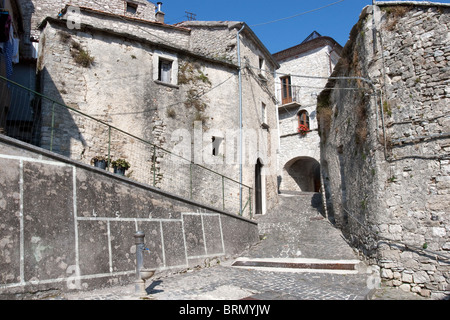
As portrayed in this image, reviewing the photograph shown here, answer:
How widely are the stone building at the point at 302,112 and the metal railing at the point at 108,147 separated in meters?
10.7

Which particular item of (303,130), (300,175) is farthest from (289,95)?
(300,175)

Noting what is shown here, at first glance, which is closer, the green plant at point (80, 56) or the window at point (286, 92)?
the green plant at point (80, 56)

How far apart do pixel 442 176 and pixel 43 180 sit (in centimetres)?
724

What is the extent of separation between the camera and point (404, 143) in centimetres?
736

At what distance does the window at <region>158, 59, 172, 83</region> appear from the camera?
13.7 meters

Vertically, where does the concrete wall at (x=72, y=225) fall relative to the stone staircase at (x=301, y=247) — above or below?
above

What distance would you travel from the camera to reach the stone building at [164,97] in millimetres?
11359

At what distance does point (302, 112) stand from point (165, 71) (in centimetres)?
1417

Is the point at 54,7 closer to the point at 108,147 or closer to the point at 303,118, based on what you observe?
the point at 108,147

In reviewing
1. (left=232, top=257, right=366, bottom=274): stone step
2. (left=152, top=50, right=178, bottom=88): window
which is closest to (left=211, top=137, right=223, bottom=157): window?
(left=152, top=50, right=178, bottom=88): window

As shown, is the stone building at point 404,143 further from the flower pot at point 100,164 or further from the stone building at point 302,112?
the stone building at point 302,112

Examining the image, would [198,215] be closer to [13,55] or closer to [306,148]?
[13,55]

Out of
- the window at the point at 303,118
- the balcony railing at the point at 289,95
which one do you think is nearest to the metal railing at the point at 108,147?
the window at the point at 303,118

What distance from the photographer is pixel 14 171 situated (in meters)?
5.38
